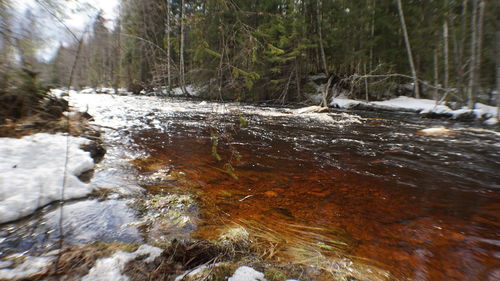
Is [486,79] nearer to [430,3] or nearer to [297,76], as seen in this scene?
[430,3]

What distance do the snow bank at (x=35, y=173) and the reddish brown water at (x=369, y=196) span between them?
111 cm

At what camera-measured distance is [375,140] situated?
19.0 ft

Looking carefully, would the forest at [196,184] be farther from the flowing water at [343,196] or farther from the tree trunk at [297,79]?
the tree trunk at [297,79]

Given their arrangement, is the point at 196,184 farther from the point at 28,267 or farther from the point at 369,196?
the point at 369,196

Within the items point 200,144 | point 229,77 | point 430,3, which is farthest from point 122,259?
point 430,3

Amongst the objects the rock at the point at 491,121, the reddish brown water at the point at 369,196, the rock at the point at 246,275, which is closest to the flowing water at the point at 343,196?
the reddish brown water at the point at 369,196

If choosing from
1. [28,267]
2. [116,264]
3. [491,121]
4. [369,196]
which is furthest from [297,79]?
[28,267]

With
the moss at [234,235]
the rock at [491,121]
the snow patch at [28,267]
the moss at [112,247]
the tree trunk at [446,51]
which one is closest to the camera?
the snow patch at [28,267]

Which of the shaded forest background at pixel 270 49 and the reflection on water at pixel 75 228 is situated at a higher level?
the shaded forest background at pixel 270 49

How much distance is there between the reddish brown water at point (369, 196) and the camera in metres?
1.75

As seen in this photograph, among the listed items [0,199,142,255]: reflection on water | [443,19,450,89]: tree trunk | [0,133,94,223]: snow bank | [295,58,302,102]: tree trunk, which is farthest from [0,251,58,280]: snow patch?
[443,19,450,89]: tree trunk

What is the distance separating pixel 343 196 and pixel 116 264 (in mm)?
2289

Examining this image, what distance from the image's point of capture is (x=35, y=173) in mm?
2258

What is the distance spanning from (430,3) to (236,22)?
22544 millimetres
